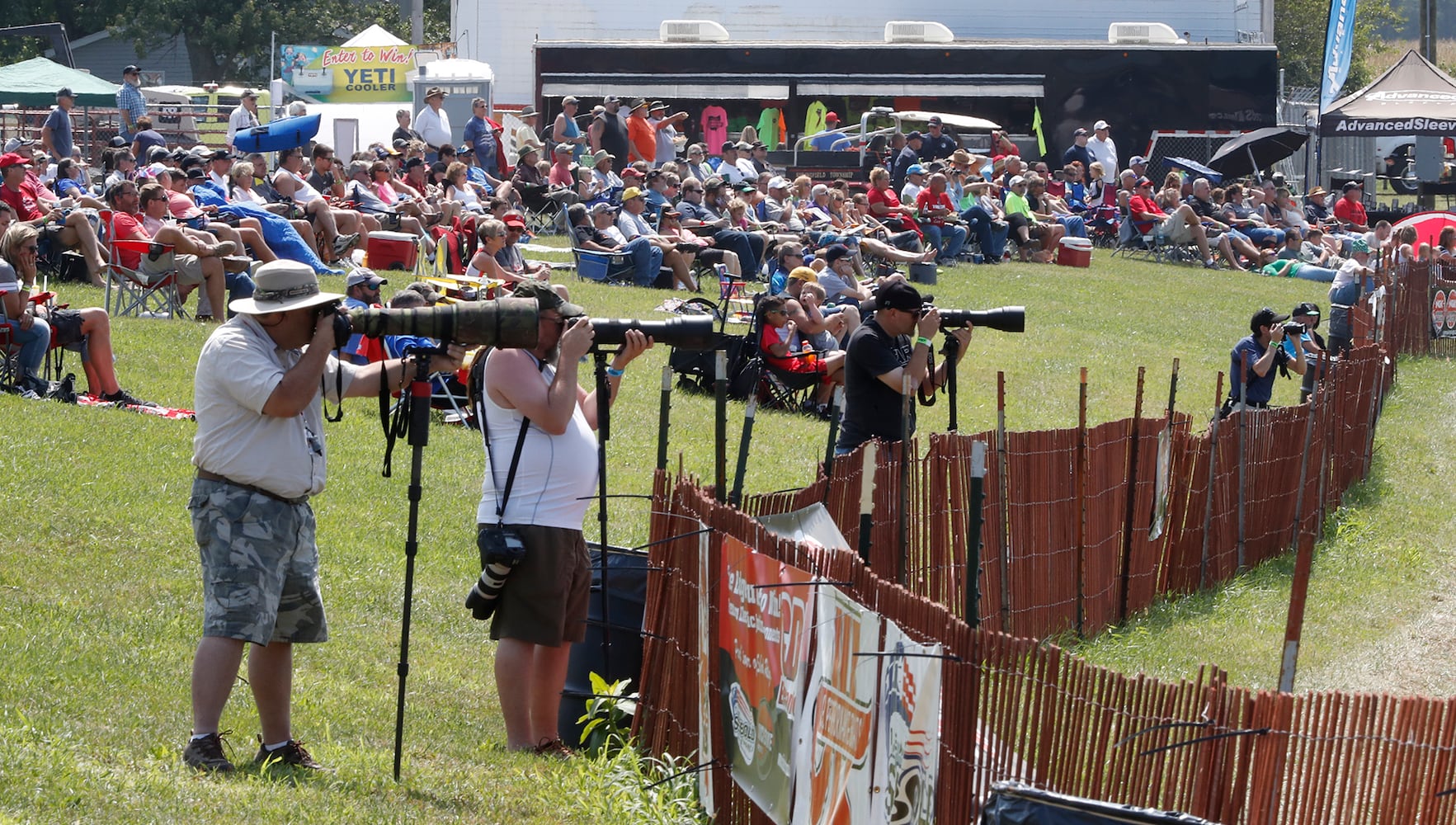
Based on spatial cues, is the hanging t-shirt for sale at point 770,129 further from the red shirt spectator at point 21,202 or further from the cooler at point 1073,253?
the red shirt spectator at point 21,202

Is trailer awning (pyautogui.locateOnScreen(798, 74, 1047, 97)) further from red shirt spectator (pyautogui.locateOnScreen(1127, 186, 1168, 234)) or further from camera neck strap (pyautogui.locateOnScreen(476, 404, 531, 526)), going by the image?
camera neck strap (pyautogui.locateOnScreen(476, 404, 531, 526))

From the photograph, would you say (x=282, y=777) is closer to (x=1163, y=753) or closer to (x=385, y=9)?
(x=1163, y=753)

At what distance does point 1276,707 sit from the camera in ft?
12.2

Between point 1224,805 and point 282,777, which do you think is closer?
point 1224,805

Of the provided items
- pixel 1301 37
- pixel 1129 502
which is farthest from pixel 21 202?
pixel 1301 37

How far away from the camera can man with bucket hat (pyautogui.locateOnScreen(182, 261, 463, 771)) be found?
514cm

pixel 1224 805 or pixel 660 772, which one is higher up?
pixel 1224 805

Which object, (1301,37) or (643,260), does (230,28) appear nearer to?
(643,260)

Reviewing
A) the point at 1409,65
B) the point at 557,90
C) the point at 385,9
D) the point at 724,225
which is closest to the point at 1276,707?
the point at 724,225

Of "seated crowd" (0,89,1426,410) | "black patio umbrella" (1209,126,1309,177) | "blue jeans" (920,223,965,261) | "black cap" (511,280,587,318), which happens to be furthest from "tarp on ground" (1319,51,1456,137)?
"black cap" (511,280,587,318)

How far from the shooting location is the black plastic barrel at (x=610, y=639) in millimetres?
6516

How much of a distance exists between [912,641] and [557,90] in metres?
29.3

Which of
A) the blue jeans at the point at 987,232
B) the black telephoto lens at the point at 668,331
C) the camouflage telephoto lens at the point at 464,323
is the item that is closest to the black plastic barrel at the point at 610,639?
the black telephoto lens at the point at 668,331

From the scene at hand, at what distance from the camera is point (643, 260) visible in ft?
61.7
